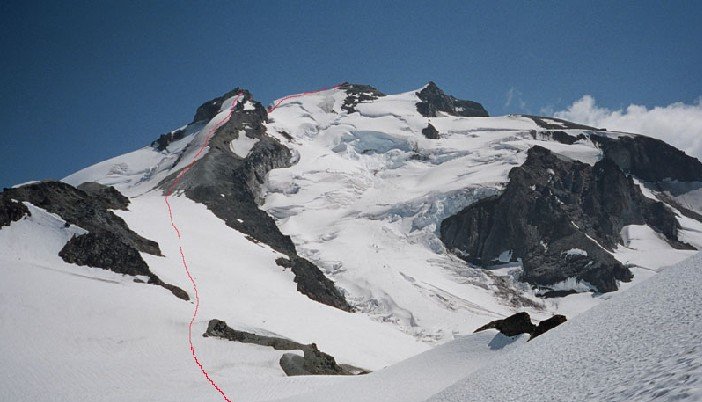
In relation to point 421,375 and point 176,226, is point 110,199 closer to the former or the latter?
A: point 176,226

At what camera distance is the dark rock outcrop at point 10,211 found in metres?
41.4

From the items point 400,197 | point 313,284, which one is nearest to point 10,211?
point 313,284

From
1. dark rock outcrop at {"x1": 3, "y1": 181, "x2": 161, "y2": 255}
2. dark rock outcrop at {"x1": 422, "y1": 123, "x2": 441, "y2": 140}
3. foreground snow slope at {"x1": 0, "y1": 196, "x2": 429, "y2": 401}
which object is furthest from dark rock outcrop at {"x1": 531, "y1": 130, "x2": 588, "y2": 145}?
dark rock outcrop at {"x1": 3, "y1": 181, "x2": 161, "y2": 255}

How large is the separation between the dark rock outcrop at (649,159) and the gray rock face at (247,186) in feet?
304

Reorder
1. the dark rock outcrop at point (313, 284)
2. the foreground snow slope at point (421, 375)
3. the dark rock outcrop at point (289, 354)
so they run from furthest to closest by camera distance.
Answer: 1. the dark rock outcrop at point (313, 284)
2. the dark rock outcrop at point (289, 354)
3. the foreground snow slope at point (421, 375)

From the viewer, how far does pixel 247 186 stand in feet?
358

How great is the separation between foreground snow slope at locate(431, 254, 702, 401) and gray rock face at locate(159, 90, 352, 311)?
2150 inches

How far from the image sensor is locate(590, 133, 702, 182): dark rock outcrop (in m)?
140

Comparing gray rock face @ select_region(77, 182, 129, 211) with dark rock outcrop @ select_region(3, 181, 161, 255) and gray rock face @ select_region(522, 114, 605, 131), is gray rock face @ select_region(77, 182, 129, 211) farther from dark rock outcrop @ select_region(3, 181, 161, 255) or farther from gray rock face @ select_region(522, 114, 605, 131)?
gray rock face @ select_region(522, 114, 605, 131)

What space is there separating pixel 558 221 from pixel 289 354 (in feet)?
288

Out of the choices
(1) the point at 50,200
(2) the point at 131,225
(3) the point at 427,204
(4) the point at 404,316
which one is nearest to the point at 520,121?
(3) the point at 427,204

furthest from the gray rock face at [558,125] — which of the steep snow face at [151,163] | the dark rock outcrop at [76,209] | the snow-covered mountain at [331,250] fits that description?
the dark rock outcrop at [76,209]

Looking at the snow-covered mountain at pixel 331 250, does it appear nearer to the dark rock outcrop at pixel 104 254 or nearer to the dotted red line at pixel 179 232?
the dark rock outcrop at pixel 104 254

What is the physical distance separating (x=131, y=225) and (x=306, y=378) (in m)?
41.5
